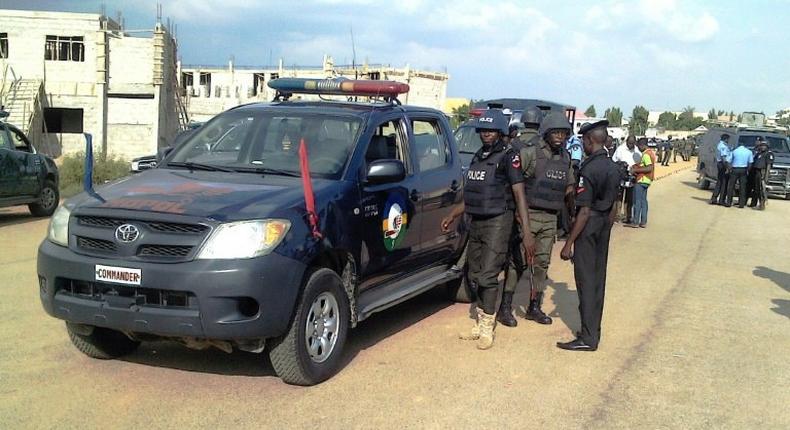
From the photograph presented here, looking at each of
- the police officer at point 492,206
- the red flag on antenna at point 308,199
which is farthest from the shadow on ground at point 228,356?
the red flag on antenna at point 308,199

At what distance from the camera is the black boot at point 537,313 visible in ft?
22.1

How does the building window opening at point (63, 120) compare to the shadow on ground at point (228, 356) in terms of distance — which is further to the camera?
the building window opening at point (63, 120)

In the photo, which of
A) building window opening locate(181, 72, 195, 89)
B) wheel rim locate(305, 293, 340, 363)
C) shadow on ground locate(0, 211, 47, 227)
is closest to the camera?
wheel rim locate(305, 293, 340, 363)

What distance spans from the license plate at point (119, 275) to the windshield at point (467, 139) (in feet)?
30.0

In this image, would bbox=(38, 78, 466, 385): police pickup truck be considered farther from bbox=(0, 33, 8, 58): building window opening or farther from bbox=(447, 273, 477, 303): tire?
bbox=(0, 33, 8, 58): building window opening

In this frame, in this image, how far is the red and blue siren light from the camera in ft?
20.8

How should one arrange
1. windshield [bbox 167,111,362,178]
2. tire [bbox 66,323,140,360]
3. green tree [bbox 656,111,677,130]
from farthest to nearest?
green tree [bbox 656,111,677,130], windshield [bbox 167,111,362,178], tire [bbox 66,323,140,360]

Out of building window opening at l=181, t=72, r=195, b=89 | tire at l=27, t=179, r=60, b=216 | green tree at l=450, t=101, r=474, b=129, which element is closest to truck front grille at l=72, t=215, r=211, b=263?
tire at l=27, t=179, r=60, b=216

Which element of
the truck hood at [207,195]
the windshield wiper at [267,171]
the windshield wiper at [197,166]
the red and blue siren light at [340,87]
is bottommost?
the truck hood at [207,195]

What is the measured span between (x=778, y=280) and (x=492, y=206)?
5.52 metres

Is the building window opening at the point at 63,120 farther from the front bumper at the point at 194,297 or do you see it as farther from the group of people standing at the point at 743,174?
the front bumper at the point at 194,297

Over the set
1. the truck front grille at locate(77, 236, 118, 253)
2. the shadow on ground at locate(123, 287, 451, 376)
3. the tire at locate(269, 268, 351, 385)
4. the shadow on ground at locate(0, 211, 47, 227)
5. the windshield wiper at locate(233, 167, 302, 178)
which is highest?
the windshield wiper at locate(233, 167, 302, 178)

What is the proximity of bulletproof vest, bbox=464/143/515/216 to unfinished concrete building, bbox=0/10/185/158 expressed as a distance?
33.1 m

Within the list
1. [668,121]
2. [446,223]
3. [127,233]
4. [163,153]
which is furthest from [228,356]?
[668,121]
